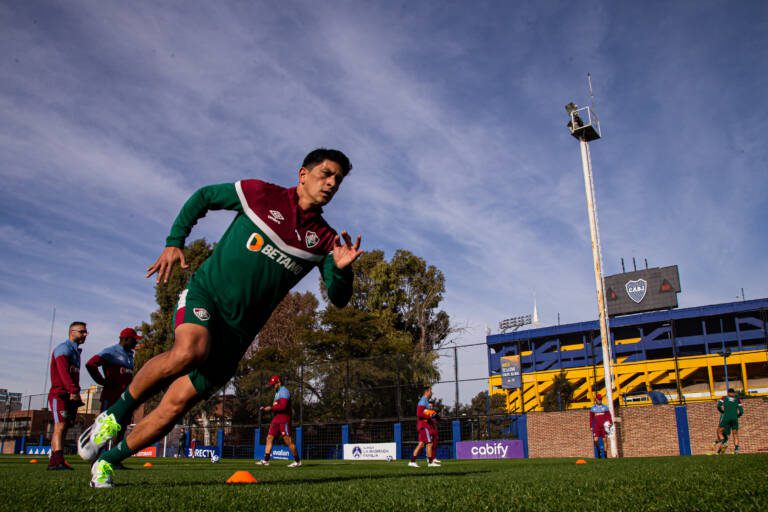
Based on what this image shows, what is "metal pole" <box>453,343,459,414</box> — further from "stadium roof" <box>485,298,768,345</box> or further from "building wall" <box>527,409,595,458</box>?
"stadium roof" <box>485,298,768,345</box>

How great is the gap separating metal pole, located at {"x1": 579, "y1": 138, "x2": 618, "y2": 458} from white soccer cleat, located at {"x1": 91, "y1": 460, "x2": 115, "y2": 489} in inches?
719

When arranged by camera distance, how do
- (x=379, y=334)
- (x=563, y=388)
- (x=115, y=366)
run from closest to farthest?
(x=115, y=366) < (x=563, y=388) < (x=379, y=334)

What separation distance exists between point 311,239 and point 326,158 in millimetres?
595

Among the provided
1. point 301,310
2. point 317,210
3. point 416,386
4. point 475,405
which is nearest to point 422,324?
point 301,310

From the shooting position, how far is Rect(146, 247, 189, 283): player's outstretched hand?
3.40 meters

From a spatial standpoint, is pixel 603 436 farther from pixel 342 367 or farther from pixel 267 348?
pixel 267 348

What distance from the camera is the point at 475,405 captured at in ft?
73.7

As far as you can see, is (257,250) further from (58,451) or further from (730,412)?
(730,412)

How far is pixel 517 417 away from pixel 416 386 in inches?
195

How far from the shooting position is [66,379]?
24.6 feet

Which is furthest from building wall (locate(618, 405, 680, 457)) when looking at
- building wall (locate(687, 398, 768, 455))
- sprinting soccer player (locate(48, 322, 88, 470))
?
sprinting soccer player (locate(48, 322, 88, 470))

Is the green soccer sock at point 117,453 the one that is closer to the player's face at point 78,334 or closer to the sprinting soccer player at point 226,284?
the sprinting soccer player at point 226,284

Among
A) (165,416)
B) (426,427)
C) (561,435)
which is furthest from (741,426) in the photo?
(165,416)

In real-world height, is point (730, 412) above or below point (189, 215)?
below
